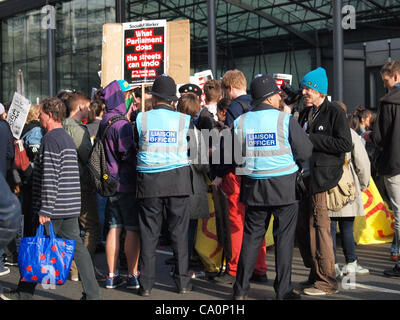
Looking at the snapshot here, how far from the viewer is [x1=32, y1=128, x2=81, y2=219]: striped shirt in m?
4.81

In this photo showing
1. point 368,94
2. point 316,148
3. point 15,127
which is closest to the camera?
point 316,148

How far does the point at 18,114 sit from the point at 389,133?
4.27 meters

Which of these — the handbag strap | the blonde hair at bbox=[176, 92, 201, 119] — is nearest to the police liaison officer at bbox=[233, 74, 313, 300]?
the blonde hair at bbox=[176, 92, 201, 119]

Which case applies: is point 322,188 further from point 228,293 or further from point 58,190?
point 58,190

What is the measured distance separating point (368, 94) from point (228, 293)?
1573 cm

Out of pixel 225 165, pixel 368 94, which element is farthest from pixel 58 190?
pixel 368 94

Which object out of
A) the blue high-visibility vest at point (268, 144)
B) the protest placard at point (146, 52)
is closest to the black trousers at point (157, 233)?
the blue high-visibility vest at point (268, 144)

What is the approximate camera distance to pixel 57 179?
4.87 meters

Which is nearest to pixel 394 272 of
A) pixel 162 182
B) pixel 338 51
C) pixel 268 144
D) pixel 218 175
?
pixel 218 175

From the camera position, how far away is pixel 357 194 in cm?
602

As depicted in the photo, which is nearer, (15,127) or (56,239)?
(56,239)

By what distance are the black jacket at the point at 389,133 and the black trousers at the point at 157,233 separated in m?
2.18

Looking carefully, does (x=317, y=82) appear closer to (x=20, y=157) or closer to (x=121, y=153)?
(x=121, y=153)

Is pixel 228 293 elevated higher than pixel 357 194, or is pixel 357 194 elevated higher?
pixel 357 194
